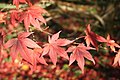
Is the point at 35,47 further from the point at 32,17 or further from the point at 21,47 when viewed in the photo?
the point at 32,17

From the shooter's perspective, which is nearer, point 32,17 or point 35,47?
point 35,47

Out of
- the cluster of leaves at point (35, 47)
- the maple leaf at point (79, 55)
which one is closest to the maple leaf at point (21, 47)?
the cluster of leaves at point (35, 47)

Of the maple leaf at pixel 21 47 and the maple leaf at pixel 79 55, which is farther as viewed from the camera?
the maple leaf at pixel 79 55

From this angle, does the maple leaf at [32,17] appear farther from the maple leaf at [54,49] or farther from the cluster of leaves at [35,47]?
the maple leaf at [54,49]

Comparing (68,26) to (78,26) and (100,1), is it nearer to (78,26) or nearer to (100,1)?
(78,26)

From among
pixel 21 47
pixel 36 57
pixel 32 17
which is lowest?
pixel 36 57

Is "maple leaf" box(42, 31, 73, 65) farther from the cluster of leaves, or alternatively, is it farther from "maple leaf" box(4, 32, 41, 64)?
"maple leaf" box(4, 32, 41, 64)

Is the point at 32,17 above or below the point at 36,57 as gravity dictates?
above

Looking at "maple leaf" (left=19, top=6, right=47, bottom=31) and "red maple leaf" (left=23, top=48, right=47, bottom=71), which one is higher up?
"maple leaf" (left=19, top=6, right=47, bottom=31)

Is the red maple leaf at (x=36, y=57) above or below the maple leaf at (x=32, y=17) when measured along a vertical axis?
below

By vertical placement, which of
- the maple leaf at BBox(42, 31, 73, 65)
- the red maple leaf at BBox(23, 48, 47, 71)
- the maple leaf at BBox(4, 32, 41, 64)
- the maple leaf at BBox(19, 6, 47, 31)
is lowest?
the red maple leaf at BBox(23, 48, 47, 71)

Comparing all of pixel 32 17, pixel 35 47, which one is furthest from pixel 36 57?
pixel 32 17

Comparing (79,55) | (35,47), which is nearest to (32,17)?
(35,47)

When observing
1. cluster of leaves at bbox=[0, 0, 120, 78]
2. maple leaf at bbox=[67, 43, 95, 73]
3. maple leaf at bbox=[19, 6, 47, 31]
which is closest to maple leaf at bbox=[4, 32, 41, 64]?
cluster of leaves at bbox=[0, 0, 120, 78]
